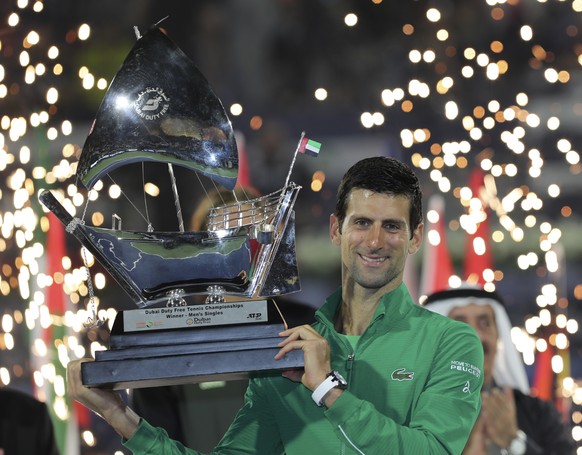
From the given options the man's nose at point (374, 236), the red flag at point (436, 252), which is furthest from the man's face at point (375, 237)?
the red flag at point (436, 252)

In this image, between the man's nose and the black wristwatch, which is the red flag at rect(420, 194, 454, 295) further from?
the black wristwatch

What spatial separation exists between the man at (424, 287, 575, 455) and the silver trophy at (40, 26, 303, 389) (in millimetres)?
1881

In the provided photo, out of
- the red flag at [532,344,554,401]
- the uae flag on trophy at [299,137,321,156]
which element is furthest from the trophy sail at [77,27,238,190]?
the red flag at [532,344,554,401]

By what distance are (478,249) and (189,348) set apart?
7.54 ft

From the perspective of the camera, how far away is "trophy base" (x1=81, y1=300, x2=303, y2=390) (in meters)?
1.74

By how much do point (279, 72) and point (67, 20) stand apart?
→ 833 mm

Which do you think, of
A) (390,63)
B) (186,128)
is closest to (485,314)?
(390,63)

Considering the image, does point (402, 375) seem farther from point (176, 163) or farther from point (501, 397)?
point (501, 397)

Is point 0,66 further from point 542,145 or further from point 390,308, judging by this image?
point 390,308

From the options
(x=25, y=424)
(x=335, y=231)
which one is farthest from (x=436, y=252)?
(x=335, y=231)

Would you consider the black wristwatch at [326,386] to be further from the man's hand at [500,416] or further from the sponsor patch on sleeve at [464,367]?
the man's hand at [500,416]

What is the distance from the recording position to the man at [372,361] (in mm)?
1789

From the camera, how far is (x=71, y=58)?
3.99 metres

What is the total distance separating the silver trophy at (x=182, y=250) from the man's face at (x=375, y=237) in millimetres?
120
